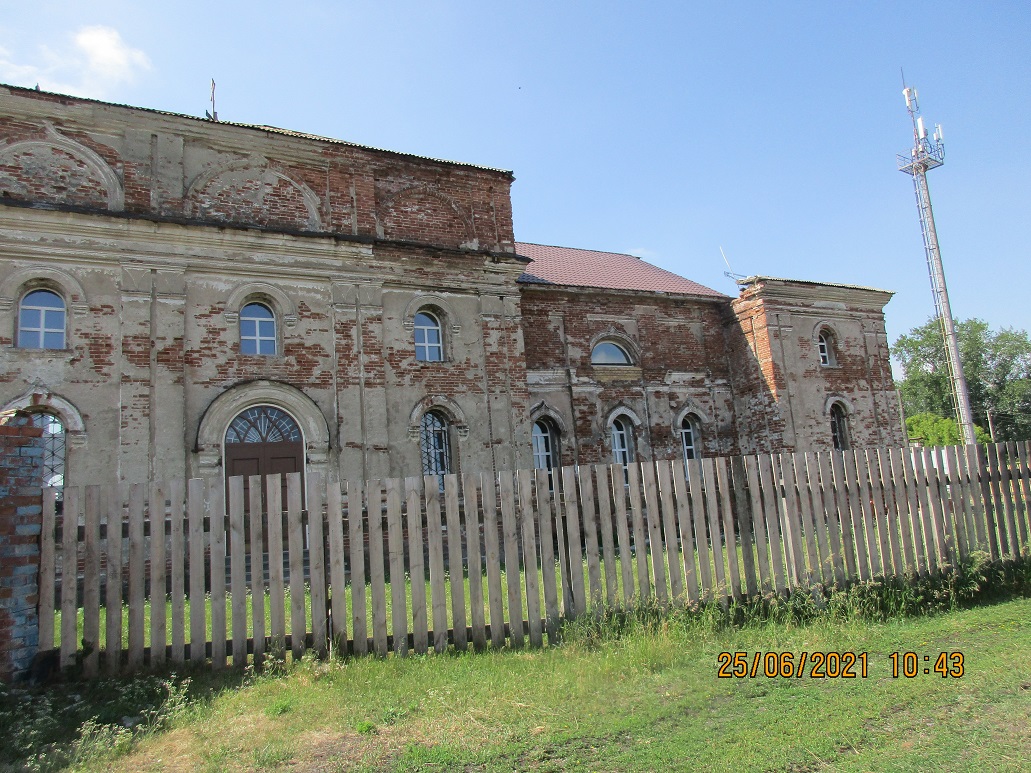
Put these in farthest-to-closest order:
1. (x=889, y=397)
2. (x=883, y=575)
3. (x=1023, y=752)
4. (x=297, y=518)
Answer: (x=889, y=397), (x=883, y=575), (x=297, y=518), (x=1023, y=752)

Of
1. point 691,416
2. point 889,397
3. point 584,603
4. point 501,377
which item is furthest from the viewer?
point 889,397

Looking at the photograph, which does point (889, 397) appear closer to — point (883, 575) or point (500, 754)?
point (883, 575)

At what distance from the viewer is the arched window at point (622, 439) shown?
61.0ft

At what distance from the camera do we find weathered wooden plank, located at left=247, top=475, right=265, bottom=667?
5.21 meters

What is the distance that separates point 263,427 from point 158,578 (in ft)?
25.1

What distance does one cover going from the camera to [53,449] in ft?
36.3

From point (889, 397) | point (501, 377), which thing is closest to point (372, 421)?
point (501, 377)

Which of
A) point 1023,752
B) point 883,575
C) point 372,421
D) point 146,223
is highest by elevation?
A: point 146,223

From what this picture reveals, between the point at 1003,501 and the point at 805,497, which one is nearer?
the point at 805,497

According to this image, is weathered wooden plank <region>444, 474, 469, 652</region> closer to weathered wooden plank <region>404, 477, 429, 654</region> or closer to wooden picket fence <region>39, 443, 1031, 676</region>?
wooden picket fence <region>39, 443, 1031, 676</region>

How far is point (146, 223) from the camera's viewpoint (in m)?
12.1

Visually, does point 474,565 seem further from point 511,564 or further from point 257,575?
point 257,575

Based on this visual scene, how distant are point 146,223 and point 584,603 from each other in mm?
10635

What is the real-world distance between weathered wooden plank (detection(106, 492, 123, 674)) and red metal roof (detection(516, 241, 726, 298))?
531 inches
